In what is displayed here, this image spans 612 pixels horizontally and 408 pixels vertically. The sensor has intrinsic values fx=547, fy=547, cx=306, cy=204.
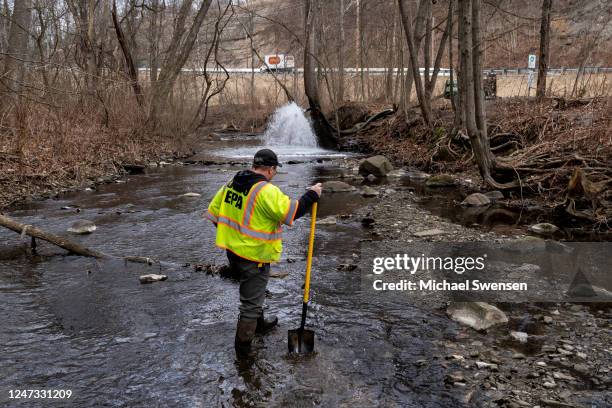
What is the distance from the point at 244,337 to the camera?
4.79 m

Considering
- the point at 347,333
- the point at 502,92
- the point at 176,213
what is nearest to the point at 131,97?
the point at 176,213

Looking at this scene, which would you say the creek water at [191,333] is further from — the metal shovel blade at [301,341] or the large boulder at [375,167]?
the large boulder at [375,167]

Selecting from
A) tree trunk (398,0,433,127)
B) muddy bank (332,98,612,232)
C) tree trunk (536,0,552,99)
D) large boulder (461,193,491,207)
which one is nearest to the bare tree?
muddy bank (332,98,612,232)

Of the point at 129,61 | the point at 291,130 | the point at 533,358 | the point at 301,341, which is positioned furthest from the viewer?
the point at 291,130

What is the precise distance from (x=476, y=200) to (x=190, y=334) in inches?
311

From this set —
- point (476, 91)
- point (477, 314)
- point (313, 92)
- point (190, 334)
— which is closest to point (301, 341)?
point (190, 334)

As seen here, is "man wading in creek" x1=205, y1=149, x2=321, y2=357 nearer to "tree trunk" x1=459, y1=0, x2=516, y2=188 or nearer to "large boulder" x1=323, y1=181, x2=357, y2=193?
"large boulder" x1=323, y1=181, x2=357, y2=193

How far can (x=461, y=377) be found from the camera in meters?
4.43

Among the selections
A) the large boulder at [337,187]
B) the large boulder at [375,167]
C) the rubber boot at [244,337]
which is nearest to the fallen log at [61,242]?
the rubber boot at [244,337]

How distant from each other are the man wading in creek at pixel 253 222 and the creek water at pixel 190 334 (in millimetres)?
542

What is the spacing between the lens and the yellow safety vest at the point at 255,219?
4.49 m

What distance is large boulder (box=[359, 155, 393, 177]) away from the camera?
15420 millimetres

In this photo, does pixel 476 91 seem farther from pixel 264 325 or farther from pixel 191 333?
pixel 191 333

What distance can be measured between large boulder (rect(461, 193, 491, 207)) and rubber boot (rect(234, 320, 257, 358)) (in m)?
7.73
